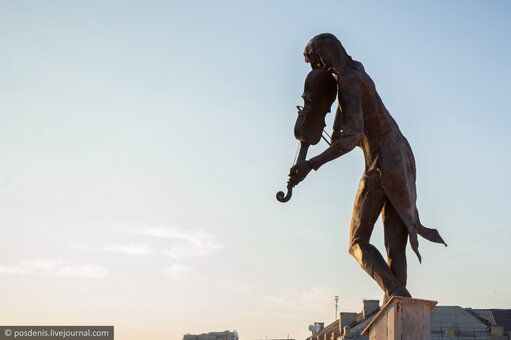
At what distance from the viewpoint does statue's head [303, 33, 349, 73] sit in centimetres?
814

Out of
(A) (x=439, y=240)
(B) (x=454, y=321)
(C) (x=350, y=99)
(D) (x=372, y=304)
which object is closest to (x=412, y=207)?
(A) (x=439, y=240)

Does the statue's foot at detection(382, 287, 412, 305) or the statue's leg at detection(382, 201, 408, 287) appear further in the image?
the statue's leg at detection(382, 201, 408, 287)

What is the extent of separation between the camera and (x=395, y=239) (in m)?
8.04

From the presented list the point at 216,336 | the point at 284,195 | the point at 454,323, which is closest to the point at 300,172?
the point at 284,195

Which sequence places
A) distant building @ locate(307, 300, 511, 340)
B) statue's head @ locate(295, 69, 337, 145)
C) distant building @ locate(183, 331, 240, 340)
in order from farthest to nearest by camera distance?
1. distant building @ locate(183, 331, 240, 340)
2. distant building @ locate(307, 300, 511, 340)
3. statue's head @ locate(295, 69, 337, 145)

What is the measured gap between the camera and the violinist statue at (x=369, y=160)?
25.5 ft

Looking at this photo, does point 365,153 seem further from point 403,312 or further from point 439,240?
point 403,312

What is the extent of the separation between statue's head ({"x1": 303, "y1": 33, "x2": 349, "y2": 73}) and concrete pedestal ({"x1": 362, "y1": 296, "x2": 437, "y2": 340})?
212 cm

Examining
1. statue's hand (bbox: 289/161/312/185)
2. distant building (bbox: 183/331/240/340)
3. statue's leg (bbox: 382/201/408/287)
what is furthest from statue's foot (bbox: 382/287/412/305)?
distant building (bbox: 183/331/240/340)

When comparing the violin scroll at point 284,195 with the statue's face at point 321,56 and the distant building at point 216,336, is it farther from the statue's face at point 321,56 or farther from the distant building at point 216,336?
the distant building at point 216,336

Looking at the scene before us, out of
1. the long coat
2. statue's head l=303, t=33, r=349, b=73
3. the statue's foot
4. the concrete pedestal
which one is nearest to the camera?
the concrete pedestal

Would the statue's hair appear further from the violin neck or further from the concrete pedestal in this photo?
the concrete pedestal

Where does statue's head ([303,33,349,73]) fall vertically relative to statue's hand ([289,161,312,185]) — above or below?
above

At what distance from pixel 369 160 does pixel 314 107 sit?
702 mm
